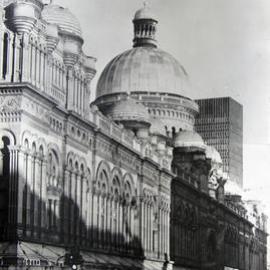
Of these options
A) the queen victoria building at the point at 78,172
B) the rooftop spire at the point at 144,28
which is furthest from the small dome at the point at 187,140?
the rooftop spire at the point at 144,28

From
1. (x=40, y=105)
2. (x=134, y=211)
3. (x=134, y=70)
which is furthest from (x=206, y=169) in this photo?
(x=40, y=105)

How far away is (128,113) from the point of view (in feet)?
275

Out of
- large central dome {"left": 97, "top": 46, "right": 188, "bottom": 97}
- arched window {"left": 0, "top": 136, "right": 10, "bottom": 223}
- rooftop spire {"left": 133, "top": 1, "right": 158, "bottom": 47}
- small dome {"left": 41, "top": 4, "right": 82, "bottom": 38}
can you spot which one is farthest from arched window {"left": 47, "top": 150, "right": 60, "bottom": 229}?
rooftop spire {"left": 133, "top": 1, "right": 158, "bottom": 47}

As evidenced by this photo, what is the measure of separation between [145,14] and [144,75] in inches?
371

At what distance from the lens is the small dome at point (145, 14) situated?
116562mm

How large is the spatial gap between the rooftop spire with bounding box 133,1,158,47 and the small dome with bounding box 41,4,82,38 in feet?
181

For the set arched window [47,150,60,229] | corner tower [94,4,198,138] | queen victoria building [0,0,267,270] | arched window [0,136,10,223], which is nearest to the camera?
arched window [0,136,10,223]

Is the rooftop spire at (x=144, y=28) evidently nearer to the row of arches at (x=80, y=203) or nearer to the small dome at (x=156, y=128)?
the small dome at (x=156, y=128)

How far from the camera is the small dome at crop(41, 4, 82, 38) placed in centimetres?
6006

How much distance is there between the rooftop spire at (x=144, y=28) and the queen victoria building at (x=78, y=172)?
46.4ft

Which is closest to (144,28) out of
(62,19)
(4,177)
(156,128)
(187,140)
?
(187,140)

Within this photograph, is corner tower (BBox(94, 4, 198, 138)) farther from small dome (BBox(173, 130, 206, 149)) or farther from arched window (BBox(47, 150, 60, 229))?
arched window (BBox(47, 150, 60, 229))

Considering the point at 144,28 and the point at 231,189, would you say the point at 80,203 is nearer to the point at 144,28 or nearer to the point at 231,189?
the point at 144,28

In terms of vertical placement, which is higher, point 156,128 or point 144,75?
point 144,75
